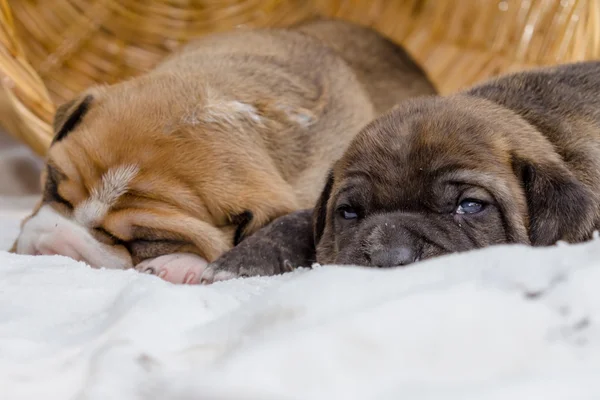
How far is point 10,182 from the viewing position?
4770mm

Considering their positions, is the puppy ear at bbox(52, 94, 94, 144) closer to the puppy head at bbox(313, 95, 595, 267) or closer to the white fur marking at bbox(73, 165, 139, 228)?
the white fur marking at bbox(73, 165, 139, 228)

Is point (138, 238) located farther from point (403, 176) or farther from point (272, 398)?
point (272, 398)

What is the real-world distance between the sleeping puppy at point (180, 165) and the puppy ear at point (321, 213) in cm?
24

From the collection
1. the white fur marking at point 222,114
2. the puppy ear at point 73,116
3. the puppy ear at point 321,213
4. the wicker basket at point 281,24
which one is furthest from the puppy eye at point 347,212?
the wicker basket at point 281,24

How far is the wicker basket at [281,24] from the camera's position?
490cm

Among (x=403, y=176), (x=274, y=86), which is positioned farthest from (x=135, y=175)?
(x=403, y=176)

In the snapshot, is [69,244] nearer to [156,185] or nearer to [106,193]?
[106,193]

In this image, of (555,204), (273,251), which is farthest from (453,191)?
(273,251)

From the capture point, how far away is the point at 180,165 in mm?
3021

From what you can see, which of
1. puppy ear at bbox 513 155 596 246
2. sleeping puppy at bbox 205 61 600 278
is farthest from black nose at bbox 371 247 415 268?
puppy ear at bbox 513 155 596 246

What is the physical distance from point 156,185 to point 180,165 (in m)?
0.13

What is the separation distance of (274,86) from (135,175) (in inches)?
33.9

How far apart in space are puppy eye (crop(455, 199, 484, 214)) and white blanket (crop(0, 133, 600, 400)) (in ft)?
2.72

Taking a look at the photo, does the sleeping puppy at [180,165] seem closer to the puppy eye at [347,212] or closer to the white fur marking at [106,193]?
the white fur marking at [106,193]
